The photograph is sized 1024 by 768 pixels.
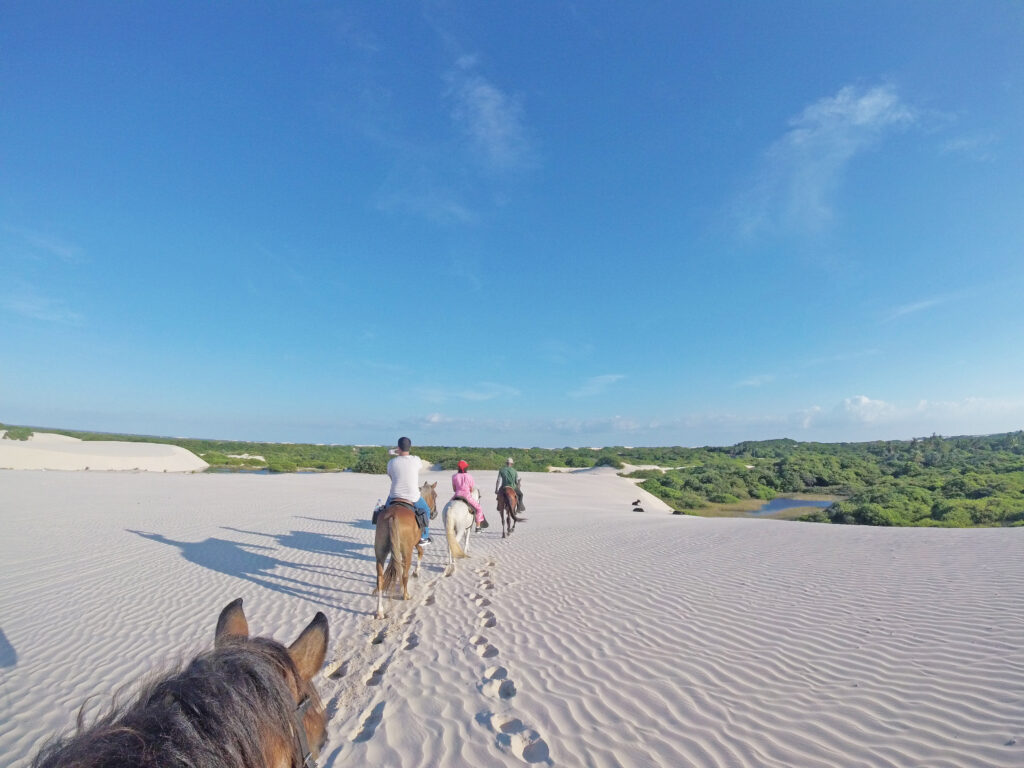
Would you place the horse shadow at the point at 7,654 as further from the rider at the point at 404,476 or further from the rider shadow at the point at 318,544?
the rider shadow at the point at 318,544

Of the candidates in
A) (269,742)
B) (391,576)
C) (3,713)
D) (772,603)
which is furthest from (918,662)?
(3,713)

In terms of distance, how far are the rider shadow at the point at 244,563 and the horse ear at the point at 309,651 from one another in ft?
19.8

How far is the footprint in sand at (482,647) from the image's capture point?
5836mm

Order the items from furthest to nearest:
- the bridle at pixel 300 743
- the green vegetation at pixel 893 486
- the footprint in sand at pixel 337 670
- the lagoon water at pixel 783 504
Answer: the lagoon water at pixel 783 504
the green vegetation at pixel 893 486
the footprint in sand at pixel 337 670
the bridle at pixel 300 743

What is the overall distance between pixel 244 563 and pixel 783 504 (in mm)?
30555

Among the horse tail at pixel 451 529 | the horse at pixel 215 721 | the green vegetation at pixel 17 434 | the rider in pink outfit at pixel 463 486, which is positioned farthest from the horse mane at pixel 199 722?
the green vegetation at pixel 17 434

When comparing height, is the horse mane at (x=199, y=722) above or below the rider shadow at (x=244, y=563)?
above

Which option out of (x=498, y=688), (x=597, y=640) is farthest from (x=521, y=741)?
(x=597, y=640)

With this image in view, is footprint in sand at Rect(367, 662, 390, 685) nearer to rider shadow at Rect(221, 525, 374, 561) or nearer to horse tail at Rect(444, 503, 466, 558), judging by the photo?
horse tail at Rect(444, 503, 466, 558)

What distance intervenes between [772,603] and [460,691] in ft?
15.5

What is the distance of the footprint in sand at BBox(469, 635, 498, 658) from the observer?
230 inches

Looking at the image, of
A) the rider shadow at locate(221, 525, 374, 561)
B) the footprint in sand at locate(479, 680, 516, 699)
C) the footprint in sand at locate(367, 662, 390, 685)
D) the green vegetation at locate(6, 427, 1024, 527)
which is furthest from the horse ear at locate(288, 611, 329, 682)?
the green vegetation at locate(6, 427, 1024, 527)

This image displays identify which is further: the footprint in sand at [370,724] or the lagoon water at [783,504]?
the lagoon water at [783,504]

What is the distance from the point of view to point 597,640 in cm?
599
